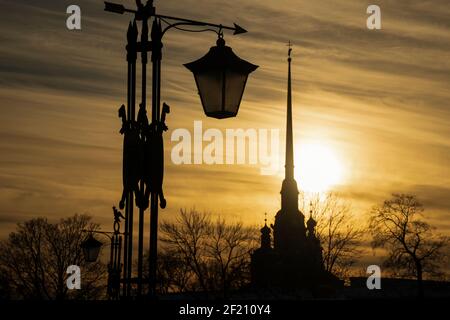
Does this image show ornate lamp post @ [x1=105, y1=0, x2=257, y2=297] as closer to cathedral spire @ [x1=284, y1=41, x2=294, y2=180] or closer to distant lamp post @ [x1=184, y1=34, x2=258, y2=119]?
distant lamp post @ [x1=184, y1=34, x2=258, y2=119]

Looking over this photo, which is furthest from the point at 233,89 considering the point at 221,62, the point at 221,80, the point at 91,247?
the point at 91,247

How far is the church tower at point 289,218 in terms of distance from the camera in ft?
408

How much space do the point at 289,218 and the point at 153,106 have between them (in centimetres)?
11404

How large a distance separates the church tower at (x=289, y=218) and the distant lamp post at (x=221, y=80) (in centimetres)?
11196

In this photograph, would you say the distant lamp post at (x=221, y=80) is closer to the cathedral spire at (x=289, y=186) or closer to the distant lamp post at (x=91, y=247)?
the distant lamp post at (x=91, y=247)

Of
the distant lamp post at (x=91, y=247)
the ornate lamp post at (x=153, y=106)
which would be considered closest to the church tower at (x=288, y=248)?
the distant lamp post at (x=91, y=247)

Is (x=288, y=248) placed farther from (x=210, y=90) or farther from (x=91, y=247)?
(x=210, y=90)

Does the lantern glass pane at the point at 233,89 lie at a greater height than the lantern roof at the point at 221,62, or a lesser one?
lesser

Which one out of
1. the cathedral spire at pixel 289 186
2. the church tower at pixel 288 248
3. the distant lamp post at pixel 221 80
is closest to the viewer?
the distant lamp post at pixel 221 80

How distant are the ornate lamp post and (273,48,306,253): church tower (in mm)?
111096
